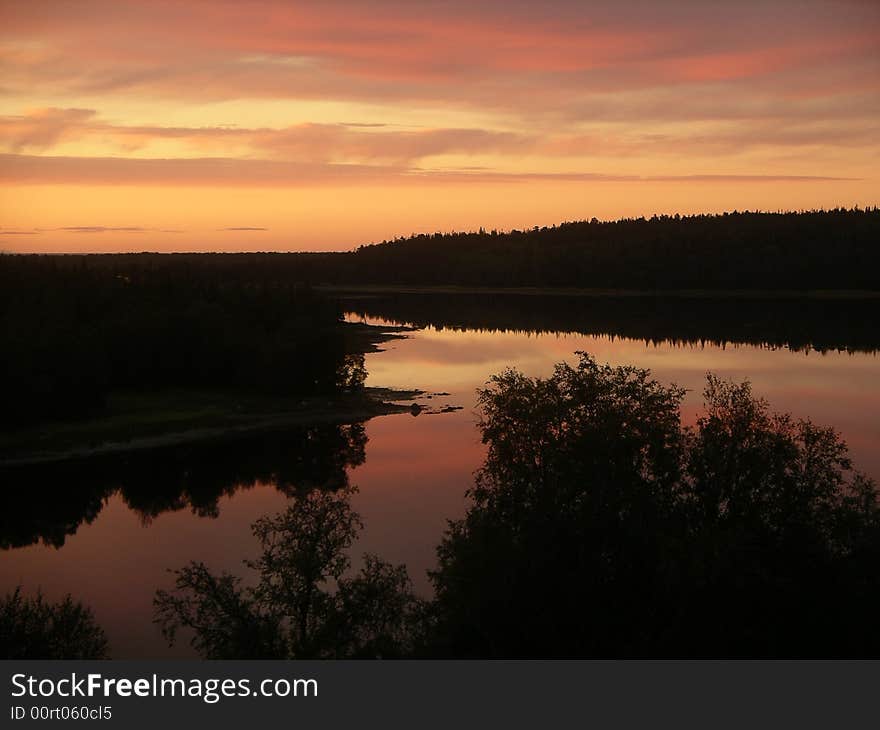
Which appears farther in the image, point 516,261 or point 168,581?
point 516,261

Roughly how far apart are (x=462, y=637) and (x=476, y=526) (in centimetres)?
167

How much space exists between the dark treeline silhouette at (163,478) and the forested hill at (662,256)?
88.8 metres

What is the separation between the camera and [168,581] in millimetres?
20641

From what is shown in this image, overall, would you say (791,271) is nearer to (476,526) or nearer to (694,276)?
(694,276)

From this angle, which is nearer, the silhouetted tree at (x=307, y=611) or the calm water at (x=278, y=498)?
the silhouetted tree at (x=307, y=611)

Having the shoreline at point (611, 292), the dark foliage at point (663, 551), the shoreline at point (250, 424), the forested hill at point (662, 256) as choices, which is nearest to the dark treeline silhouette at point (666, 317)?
the shoreline at point (611, 292)

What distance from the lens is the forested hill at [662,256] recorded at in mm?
112056

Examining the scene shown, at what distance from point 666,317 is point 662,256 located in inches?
1477

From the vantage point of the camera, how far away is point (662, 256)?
12319cm

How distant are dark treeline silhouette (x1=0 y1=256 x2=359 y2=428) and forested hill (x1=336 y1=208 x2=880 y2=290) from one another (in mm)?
71178

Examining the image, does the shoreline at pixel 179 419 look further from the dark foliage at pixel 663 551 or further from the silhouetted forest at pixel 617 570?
the dark foliage at pixel 663 551

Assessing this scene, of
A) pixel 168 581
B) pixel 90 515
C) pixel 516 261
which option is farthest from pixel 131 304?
pixel 516 261

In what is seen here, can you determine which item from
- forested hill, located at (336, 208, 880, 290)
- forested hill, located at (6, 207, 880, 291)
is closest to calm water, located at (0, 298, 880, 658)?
forested hill, located at (6, 207, 880, 291)

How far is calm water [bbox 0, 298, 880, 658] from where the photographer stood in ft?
68.9
